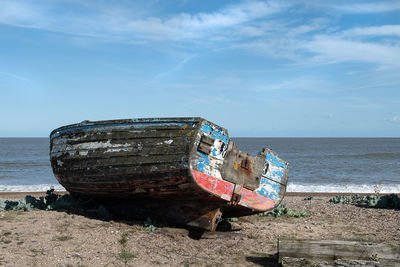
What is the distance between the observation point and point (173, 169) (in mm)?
6438

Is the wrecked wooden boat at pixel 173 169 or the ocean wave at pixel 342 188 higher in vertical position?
the wrecked wooden boat at pixel 173 169

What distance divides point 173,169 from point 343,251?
2.97 meters

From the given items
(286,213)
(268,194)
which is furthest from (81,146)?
(286,213)

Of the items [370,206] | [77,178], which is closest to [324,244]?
[77,178]

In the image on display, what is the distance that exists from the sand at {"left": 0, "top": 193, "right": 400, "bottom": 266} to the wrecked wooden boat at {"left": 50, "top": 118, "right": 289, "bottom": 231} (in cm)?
52

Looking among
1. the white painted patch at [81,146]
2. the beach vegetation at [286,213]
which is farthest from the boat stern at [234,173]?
the beach vegetation at [286,213]

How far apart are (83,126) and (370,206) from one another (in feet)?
26.6

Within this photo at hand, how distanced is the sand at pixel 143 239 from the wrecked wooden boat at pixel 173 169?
517mm

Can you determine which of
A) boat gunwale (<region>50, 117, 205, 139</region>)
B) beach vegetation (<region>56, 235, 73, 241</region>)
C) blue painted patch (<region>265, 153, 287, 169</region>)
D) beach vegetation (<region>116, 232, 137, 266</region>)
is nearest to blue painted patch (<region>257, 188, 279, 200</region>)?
blue painted patch (<region>265, 153, 287, 169</region>)

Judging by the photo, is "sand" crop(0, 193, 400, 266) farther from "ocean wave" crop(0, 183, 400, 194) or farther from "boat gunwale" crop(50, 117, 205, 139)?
"ocean wave" crop(0, 183, 400, 194)

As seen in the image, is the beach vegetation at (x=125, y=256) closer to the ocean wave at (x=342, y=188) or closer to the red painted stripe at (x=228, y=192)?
the red painted stripe at (x=228, y=192)

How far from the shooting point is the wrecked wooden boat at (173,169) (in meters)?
6.50

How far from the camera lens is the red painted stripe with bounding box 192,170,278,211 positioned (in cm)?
643

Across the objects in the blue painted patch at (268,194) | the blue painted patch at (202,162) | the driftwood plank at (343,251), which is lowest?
the driftwood plank at (343,251)
